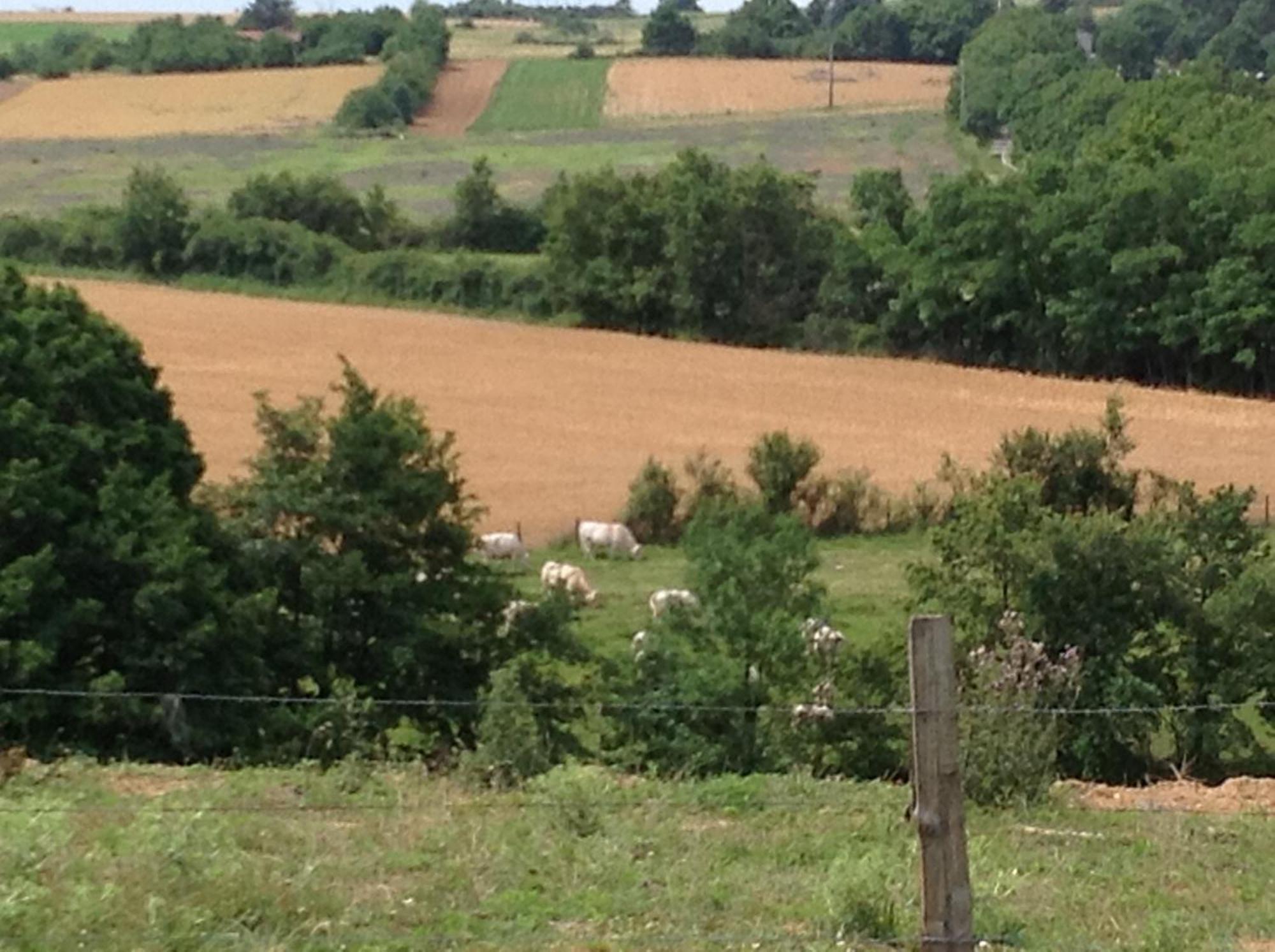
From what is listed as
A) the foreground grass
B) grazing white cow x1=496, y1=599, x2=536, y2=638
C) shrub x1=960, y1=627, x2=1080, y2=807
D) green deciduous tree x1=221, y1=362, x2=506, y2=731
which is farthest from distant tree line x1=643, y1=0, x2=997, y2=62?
the foreground grass

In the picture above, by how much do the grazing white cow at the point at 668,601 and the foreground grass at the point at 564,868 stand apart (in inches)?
322

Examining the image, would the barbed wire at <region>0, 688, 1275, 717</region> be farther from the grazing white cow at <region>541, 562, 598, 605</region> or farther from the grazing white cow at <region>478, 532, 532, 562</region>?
the grazing white cow at <region>478, 532, 532, 562</region>

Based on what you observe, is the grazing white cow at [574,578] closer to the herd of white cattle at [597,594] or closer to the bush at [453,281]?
the herd of white cattle at [597,594]

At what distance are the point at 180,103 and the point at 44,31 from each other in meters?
37.9

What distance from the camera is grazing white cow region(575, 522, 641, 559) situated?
3666 centimetres

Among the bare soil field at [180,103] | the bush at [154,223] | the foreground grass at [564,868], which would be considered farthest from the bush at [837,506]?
the bare soil field at [180,103]

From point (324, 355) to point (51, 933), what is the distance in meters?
51.3

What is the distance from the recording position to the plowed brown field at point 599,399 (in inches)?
1795

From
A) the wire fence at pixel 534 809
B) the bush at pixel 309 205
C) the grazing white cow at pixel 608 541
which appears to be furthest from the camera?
the bush at pixel 309 205

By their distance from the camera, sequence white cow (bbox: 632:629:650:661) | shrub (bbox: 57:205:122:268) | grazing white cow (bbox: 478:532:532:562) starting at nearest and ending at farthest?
white cow (bbox: 632:629:650:661) → grazing white cow (bbox: 478:532:532:562) → shrub (bbox: 57:205:122:268)

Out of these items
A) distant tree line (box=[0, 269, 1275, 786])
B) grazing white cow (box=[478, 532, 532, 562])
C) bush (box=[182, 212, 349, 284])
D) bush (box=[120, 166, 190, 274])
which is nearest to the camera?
distant tree line (box=[0, 269, 1275, 786])

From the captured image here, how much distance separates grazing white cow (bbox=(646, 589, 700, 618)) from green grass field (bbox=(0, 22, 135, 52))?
107017mm

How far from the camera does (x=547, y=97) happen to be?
4269 inches

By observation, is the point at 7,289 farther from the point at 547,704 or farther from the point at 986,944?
the point at 986,944
